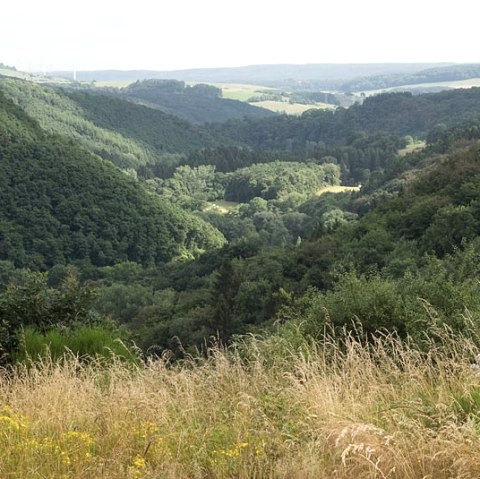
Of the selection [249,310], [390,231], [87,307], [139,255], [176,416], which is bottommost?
[139,255]

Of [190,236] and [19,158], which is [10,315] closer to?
[190,236]

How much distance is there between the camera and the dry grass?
3775mm

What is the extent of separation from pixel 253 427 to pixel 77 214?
342 feet

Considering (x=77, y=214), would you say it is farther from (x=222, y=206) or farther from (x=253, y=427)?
(x=253, y=427)

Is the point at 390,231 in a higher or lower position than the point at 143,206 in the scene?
higher

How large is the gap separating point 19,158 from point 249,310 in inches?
3368

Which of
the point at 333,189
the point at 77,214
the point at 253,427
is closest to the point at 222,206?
the point at 333,189

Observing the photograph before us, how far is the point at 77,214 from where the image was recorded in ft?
346

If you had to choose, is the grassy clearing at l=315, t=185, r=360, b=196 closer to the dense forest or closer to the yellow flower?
the dense forest

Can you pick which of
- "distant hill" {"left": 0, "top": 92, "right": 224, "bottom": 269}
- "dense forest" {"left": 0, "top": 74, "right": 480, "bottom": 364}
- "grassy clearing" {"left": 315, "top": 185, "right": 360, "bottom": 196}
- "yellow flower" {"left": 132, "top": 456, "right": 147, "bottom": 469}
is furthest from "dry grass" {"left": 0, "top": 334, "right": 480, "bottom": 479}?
"grassy clearing" {"left": 315, "top": 185, "right": 360, "bottom": 196}

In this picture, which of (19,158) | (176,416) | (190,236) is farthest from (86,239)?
(176,416)

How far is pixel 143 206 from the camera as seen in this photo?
359 ft

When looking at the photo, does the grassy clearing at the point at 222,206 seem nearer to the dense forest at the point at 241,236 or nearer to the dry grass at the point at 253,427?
the dense forest at the point at 241,236

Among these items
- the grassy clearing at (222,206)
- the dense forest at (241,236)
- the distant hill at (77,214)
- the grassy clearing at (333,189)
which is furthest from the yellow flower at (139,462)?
the grassy clearing at (333,189)
